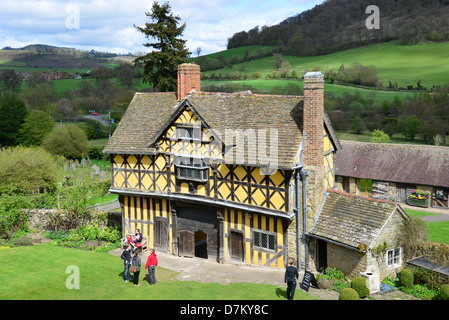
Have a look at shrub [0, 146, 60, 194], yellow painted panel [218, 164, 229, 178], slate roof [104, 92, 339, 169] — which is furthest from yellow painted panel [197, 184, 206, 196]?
shrub [0, 146, 60, 194]

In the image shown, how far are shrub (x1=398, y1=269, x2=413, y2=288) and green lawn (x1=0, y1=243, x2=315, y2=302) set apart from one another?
4.34 meters

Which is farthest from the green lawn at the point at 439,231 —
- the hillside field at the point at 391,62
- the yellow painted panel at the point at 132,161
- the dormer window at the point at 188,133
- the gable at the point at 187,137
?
the hillside field at the point at 391,62

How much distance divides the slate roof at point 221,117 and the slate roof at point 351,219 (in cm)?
312

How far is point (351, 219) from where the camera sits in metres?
19.0

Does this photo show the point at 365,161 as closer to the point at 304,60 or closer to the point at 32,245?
the point at 32,245

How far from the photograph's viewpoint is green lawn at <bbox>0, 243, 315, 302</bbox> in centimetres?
1681

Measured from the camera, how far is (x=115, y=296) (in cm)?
1678

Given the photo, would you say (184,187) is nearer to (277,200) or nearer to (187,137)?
(187,137)

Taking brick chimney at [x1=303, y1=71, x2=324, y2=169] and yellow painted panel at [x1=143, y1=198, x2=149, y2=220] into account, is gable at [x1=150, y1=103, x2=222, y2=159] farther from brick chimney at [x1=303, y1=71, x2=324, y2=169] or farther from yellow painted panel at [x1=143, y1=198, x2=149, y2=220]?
brick chimney at [x1=303, y1=71, x2=324, y2=169]

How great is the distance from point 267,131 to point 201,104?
4.10 m

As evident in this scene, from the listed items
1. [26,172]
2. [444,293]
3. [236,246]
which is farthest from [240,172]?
[26,172]

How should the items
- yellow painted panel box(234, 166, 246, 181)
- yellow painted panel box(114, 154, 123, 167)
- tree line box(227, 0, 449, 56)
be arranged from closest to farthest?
yellow painted panel box(234, 166, 246, 181), yellow painted panel box(114, 154, 123, 167), tree line box(227, 0, 449, 56)

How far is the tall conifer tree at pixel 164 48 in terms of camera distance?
45.0 metres
